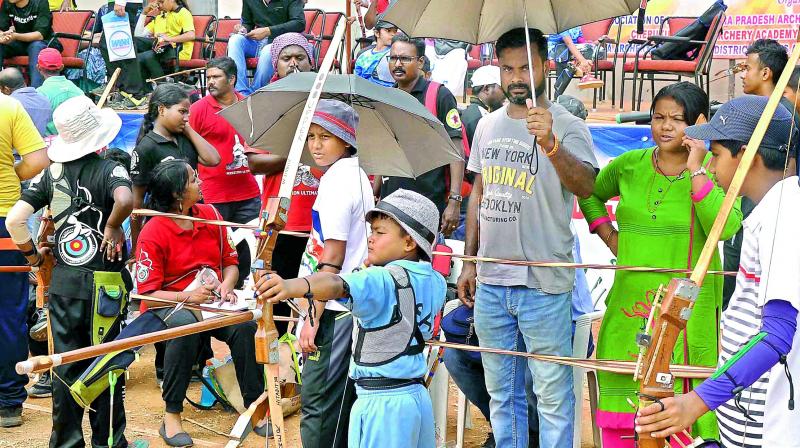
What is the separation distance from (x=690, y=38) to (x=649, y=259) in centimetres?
717

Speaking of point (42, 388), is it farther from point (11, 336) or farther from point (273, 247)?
point (273, 247)

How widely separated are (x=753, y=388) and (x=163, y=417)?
4296mm

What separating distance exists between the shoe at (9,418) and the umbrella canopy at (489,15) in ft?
11.5

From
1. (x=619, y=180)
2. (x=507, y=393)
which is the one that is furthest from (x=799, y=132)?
(x=507, y=393)

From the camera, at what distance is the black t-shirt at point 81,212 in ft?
17.9

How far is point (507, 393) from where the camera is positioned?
480 centimetres

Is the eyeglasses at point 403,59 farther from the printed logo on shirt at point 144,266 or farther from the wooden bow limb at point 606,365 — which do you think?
the wooden bow limb at point 606,365

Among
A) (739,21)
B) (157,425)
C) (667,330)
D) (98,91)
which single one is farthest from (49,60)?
(667,330)

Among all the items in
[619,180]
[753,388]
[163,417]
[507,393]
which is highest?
[619,180]

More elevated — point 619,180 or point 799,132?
point 799,132

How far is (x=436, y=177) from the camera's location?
6.18m

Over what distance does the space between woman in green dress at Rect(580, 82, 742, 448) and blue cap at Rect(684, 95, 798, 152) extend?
801 millimetres

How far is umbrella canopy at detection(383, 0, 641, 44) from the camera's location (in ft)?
15.8

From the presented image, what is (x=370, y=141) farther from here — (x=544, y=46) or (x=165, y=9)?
(x=165, y=9)
